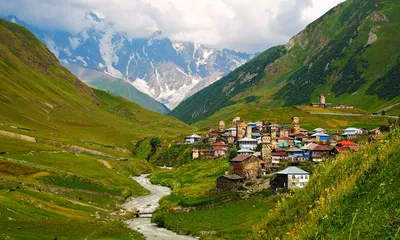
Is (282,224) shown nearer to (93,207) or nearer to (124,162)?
(93,207)

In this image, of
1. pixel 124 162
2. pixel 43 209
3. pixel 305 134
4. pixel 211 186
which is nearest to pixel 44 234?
pixel 43 209

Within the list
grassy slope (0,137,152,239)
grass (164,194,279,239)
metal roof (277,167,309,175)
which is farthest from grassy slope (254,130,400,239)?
metal roof (277,167,309,175)

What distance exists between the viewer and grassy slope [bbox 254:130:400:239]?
70.6 ft

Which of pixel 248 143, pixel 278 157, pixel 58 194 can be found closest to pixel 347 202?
pixel 58 194

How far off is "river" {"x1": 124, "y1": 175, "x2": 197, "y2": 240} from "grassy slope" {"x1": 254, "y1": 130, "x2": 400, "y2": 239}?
166 feet

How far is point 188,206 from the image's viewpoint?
345 ft

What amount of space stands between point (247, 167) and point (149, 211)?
99.2 feet

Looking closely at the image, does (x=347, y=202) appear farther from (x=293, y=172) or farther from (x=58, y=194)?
(x=58, y=194)

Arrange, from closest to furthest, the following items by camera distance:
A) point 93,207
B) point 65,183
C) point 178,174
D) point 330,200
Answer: point 330,200 < point 93,207 < point 65,183 < point 178,174

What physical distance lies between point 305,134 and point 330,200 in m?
176

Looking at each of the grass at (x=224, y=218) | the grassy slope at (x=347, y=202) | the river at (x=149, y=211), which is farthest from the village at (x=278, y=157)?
the grassy slope at (x=347, y=202)

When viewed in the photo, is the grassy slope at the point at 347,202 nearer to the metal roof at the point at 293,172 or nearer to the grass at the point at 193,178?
the metal roof at the point at 293,172

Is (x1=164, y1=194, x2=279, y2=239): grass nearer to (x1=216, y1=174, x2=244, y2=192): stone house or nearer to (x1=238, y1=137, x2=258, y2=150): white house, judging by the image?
(x1=216, y1=174, x2=244, y2=192): stone house

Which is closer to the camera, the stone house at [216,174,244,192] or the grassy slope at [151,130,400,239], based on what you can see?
the grassy slope at [151,130,400,239]
